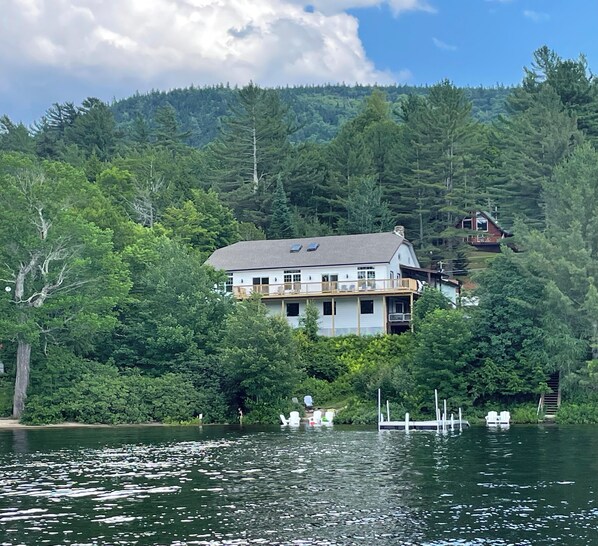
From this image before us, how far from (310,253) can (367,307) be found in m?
7.49

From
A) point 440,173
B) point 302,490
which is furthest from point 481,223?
point 302,490

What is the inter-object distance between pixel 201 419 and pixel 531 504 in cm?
3687

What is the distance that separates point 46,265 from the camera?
62250mm

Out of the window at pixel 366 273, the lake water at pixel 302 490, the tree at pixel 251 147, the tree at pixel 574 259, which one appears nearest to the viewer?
the lake water at pixel 302 490

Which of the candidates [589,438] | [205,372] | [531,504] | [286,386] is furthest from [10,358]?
[531,504]

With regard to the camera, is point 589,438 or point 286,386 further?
point 286,386

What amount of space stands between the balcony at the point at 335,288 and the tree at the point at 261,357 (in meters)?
11.3

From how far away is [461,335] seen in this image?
61406mm

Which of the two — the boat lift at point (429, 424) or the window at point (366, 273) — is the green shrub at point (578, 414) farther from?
the window at point (366, 273)

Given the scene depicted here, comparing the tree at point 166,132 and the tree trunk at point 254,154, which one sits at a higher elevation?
the tree at point 166,132

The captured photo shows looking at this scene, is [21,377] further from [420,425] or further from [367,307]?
[367,307]

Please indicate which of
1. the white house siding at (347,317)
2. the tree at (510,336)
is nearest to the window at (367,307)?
the white house siding at (347,317)

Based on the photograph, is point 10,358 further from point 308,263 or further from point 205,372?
point 308,263

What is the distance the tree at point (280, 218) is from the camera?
9812 cm
